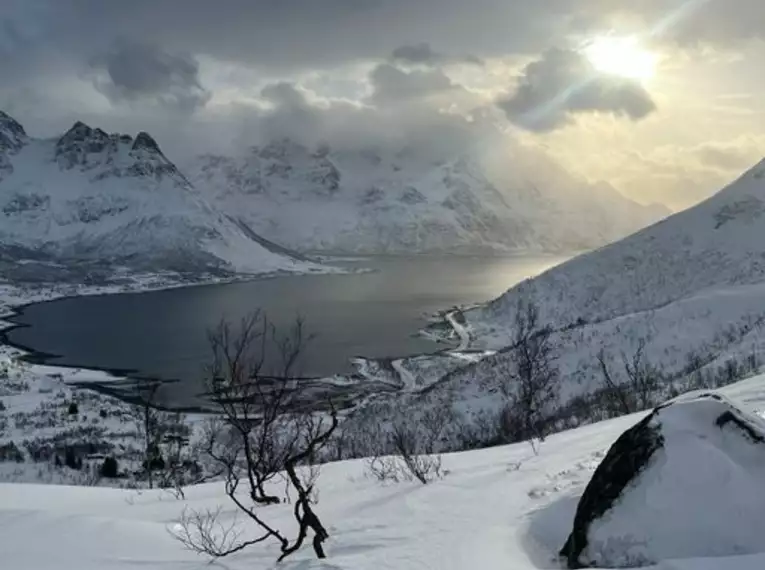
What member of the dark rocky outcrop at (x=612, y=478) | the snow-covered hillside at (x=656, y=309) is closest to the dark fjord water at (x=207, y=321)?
the snow-covered hillside at (x=656, y=309)

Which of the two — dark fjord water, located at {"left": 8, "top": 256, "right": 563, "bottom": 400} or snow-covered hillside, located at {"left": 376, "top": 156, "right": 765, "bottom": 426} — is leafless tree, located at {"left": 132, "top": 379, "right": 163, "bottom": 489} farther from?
snow-covered hillside, located at {"left": 376, "top": 156, "right": 765, "bottom": 426}

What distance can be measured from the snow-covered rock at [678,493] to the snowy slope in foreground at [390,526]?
464 mm

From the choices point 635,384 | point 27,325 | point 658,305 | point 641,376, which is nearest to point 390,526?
point 635,384

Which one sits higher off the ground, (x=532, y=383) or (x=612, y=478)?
(x=532, y=383)

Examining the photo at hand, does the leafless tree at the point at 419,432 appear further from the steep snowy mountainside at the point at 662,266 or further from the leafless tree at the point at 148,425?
the steep snowy mountainside at the point at 662,266

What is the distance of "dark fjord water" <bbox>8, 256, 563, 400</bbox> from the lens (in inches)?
3541

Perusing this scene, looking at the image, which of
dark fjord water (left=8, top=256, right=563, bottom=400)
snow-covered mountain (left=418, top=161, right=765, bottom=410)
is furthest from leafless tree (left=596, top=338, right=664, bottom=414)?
dark fjord water (left=8, top=256, right=563, bottom=400)

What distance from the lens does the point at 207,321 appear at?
121688mm

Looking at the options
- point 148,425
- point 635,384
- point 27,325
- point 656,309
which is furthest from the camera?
point 27,325

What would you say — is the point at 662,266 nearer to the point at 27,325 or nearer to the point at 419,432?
the point at 419,432

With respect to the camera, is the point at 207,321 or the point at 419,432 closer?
the point at 419,432

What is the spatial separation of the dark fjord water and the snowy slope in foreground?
1624 inches

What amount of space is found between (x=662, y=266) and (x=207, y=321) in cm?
7787

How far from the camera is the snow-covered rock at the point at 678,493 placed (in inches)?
247
